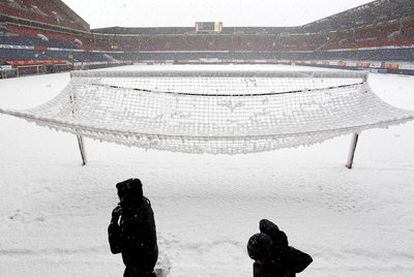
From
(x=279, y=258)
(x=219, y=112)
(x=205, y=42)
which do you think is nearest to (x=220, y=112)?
(x=219, y=112)

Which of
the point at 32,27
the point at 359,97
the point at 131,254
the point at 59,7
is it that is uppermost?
the point at 59,7

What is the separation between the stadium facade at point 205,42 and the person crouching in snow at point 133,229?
19.8m

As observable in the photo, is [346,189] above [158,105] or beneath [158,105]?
beneath

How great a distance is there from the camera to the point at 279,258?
1.16m

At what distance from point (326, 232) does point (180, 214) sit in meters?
1.25

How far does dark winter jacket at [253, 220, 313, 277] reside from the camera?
45.6 inches

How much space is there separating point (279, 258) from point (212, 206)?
1.74 m

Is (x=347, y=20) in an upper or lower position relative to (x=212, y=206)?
upper

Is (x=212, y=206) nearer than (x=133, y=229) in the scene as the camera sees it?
No

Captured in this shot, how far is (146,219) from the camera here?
1.44 m

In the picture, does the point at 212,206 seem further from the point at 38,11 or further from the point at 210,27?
the point at 210,27

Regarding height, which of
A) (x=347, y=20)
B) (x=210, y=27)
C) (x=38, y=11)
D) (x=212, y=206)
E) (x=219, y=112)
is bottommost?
(x=212, y=206)

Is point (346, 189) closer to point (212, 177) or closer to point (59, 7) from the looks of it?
point (212, 177)

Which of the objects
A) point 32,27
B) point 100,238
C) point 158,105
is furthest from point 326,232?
point 32,27
